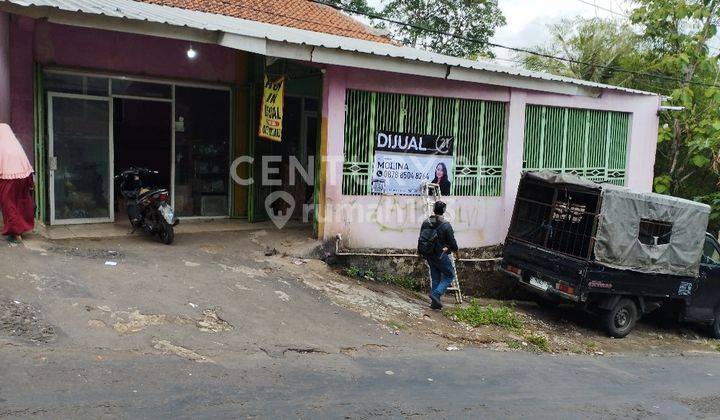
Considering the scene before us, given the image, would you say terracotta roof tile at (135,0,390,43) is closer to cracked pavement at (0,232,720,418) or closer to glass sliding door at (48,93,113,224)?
glass sliding door at (48,93,113,224)

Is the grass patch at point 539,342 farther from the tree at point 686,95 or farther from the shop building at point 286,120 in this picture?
the tree at point 686,95

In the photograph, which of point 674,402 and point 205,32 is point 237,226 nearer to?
point 205,32

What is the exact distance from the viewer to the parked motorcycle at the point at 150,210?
941 cm

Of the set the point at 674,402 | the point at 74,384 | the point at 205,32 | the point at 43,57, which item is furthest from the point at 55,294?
the point at 674,402

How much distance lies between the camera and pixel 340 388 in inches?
214

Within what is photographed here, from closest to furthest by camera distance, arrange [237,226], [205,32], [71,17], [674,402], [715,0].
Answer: [674,402] < [71,17] < [205,32] < [237,226] < [715,0]

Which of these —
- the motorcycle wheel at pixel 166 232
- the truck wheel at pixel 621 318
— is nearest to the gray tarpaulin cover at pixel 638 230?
the truck wheel at pixel 621 318

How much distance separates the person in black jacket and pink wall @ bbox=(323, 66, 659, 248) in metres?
1.54

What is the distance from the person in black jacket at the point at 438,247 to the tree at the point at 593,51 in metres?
15.1

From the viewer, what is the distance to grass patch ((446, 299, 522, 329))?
28.5 feet

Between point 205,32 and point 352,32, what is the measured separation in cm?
843

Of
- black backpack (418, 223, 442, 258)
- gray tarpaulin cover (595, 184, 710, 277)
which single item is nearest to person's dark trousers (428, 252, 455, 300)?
black backpack (418, 223, 442, 258)

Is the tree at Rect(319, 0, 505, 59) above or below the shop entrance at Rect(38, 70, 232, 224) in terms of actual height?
above

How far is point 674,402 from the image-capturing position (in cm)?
636
